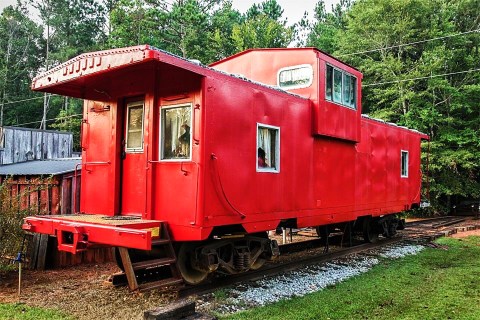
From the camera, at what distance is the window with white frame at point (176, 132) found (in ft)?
20.1

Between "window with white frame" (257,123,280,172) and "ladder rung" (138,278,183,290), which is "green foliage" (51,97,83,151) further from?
"ladder rung" (138,278,183,290)

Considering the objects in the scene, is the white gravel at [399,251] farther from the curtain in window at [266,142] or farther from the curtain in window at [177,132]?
the curtain in window at [177,132]

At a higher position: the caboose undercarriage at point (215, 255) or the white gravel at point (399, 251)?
the caboose undercarriage at point (215, 255)

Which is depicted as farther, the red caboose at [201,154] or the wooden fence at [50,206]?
the wooden fence at [50,206]

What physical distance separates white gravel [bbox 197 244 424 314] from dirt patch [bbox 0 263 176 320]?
0.89 meters

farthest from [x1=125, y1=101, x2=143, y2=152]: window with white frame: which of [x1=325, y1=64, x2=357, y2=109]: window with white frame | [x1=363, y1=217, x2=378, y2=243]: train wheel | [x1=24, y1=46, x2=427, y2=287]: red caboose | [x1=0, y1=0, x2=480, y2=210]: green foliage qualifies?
[x1=0, y1=0, x2=480, y2=210]: green foliage

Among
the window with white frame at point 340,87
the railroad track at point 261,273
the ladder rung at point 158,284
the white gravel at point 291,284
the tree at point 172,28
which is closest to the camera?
the ladder rung at point 158,284

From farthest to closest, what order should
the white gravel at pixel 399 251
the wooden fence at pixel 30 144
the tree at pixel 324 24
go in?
the tree at pixel 324 24
the wooden fence at pixel 30 144
the white gravel at pixel 399 251

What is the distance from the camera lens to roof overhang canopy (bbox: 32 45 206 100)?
5.25 m

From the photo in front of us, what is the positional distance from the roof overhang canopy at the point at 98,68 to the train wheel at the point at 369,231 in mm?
7439

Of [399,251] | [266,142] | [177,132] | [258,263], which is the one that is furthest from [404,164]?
[177,132]

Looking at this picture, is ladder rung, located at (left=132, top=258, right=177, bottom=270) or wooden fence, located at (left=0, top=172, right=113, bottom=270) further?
wooden fence, located at (left=0, top=172, right=113, bottom=270)

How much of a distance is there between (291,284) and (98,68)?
4.56m

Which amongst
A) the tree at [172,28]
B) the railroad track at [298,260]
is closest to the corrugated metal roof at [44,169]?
the railroad track at [298,260]
